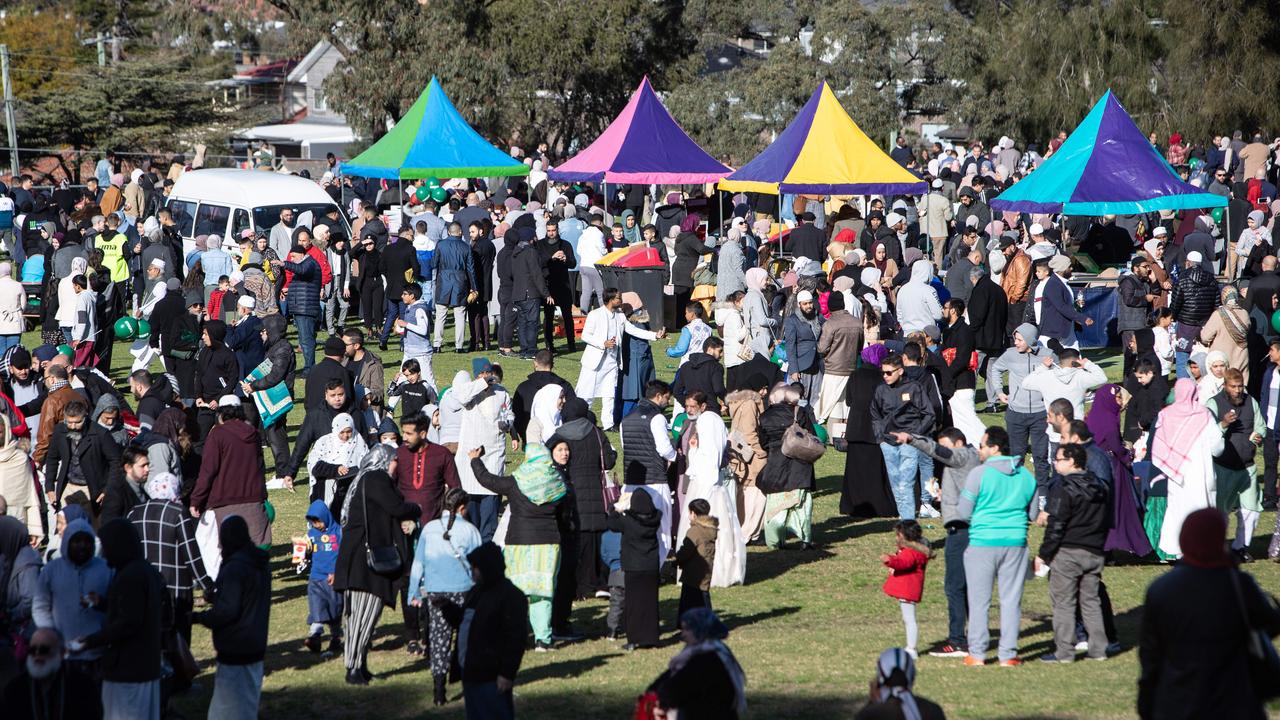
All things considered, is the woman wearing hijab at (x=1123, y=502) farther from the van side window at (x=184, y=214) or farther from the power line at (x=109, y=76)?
the power line at (x=109, y=76)

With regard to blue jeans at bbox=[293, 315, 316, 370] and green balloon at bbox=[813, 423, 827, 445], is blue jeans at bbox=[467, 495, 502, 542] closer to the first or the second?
green balloon at bbox=[813, 423, 827, 445]

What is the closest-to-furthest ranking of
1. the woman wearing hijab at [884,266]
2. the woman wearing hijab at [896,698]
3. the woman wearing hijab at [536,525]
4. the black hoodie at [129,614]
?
the woman wearing hijab at [896,698] → the black hoodie at [129,614] → the woman wearing hijab at [536,525] → the woman wearing hijab at [884,266]

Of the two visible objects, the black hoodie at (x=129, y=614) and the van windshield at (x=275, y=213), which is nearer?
the black hoodie at (x=129, y=614)

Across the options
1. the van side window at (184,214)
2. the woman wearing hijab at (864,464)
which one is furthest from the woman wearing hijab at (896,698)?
the van side window at (184,214)

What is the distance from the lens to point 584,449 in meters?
11.7

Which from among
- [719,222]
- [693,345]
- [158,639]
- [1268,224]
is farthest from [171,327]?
[1268,224]

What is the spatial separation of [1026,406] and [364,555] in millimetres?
6960

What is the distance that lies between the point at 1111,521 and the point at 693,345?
736cm

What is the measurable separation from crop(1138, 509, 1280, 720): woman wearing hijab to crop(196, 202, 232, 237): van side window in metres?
20.7

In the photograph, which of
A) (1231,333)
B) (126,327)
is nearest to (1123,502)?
(1231,333)

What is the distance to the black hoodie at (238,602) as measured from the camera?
28.9ft

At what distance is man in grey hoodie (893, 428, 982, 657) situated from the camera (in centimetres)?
1050

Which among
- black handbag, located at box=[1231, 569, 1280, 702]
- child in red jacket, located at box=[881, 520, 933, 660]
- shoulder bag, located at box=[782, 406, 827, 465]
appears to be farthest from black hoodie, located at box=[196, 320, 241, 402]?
black handbag, located at box=[1231, 569, 1280, 702]

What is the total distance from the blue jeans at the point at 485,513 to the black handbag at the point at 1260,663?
7.01m
